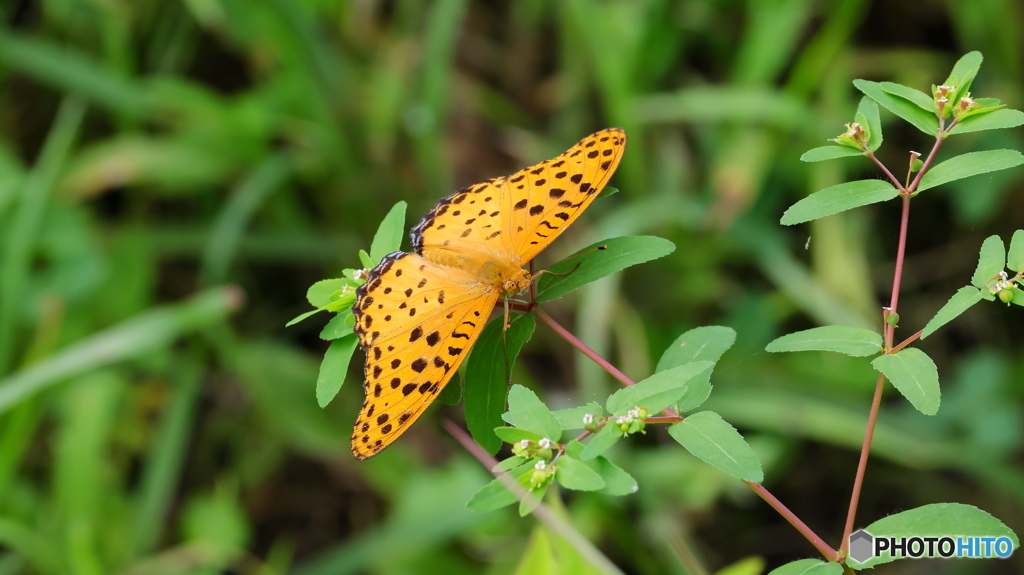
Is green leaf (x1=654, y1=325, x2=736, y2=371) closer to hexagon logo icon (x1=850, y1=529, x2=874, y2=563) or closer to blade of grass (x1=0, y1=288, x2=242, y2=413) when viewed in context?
hexagon logo icon (x1=850, y1=529, x2=874, y2=563)

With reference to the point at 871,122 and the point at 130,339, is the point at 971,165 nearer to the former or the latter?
the point at 871,122

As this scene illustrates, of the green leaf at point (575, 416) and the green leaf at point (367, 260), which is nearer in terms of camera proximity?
the green leaf at point (575, 416)

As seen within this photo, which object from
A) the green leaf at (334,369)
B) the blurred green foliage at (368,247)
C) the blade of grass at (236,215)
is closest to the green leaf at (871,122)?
the green leaf at (334,369)

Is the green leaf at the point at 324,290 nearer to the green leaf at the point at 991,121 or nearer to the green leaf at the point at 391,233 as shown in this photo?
the green leaf at the point at 391,233

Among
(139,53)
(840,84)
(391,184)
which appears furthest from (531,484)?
(139,53)

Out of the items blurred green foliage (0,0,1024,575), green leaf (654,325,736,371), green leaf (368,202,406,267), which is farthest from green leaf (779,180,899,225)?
blurred green foliage (0,0,1024,575)
